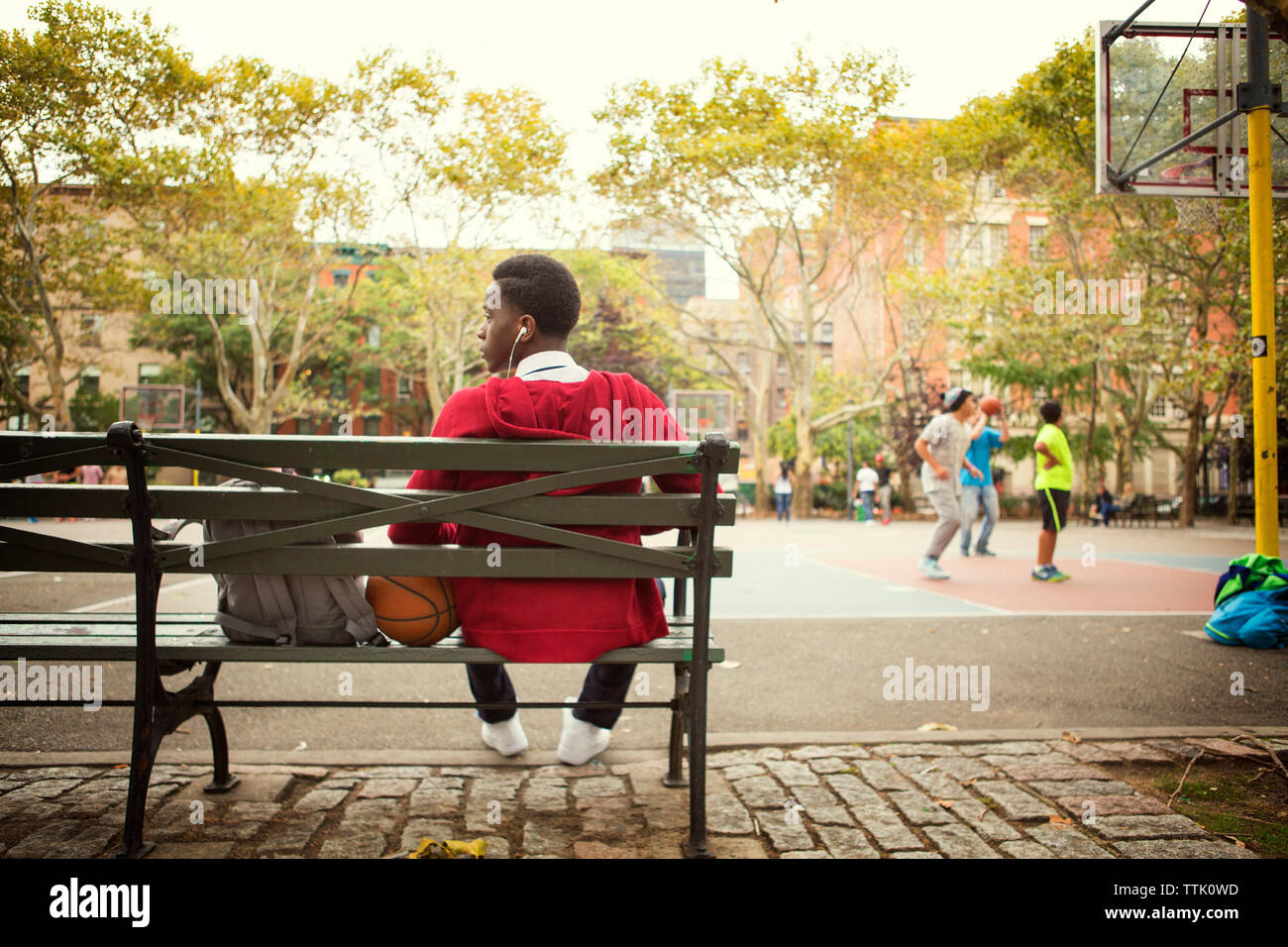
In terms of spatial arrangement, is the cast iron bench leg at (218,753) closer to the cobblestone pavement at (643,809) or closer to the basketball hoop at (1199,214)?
the cobblestone pavement at (643,809)

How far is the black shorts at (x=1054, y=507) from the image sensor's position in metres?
9.34

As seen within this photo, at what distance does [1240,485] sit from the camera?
24234 mm

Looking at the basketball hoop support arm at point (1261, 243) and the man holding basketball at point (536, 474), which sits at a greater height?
the basketball hoop support arm at point (1261, 243)

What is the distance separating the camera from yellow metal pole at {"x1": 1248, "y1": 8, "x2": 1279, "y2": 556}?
5.01 meters

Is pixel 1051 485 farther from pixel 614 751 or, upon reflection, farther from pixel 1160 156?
pixel 614 751

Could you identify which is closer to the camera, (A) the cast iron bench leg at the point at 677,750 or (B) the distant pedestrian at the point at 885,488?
(A) the cast iron bench leg at the point at 677,750

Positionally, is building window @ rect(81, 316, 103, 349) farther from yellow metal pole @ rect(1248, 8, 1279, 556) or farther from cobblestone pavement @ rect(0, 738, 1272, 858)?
yellow metal pole @ rect(1248, 8, 1279, 556)

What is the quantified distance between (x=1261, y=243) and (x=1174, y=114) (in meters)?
1.78

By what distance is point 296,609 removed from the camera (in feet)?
8.75

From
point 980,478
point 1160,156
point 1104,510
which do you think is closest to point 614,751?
point 1160,156

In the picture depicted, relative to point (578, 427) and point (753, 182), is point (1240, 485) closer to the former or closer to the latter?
point (753, 182)

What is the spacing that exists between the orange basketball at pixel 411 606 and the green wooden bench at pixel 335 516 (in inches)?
3.5

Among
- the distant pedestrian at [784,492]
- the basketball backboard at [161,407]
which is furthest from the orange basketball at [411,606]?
the distant pedestrian at [784,492]
